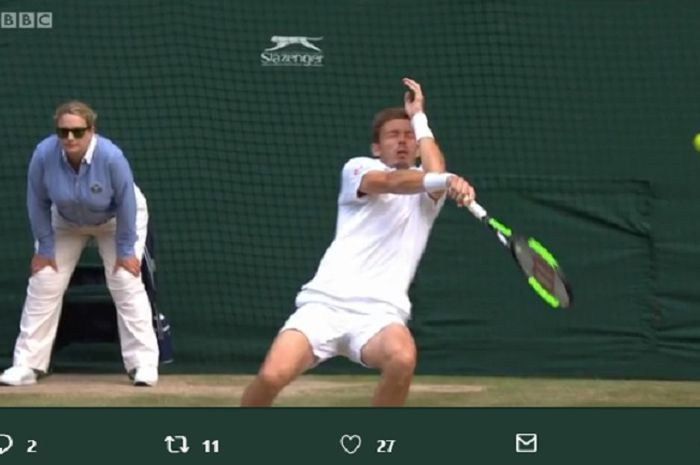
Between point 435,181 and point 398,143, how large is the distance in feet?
1.37

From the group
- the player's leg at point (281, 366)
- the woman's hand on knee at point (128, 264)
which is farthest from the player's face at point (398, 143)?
the woman's hand on knee at point (128, 264)

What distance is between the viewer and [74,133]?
891cm

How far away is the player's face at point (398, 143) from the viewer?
6.95 meters

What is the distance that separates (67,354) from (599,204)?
10.6 feet

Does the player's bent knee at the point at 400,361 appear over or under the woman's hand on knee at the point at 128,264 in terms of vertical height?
under

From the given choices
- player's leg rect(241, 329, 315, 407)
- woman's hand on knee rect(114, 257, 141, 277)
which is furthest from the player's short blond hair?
player's leg rect(241, 329, 315, 407)

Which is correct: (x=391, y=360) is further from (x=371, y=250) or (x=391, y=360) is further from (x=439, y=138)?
(x=439, y=138)

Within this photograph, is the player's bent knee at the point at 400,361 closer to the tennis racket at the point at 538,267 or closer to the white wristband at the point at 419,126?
the tennis racket at the point at 538,267

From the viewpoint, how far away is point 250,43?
10.1m

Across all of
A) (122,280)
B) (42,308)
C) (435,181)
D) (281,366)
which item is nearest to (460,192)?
(435,181)

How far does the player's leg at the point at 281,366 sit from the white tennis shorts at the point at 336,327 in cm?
4

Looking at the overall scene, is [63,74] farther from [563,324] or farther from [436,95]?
[563,324]

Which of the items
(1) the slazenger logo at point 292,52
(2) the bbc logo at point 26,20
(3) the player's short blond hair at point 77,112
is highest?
(2) the bbc logo at point 26,20

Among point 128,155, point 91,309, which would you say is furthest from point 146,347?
point 128,155
